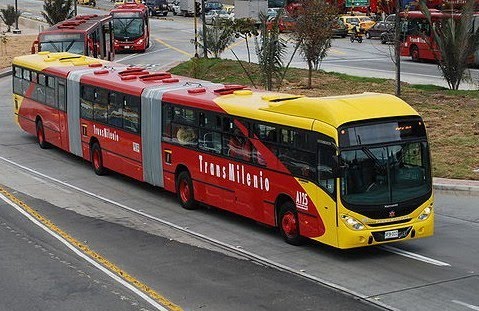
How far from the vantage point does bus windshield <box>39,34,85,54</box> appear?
151 feet

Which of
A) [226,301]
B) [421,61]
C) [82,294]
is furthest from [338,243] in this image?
[421,61]

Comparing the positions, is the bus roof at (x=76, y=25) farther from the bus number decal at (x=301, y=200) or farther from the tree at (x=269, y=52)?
the bus number decal at (x=301, y=200)

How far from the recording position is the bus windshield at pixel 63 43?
1809 inches

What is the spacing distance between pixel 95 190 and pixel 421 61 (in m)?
34.6

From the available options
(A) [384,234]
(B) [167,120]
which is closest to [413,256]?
(A) [384,234]

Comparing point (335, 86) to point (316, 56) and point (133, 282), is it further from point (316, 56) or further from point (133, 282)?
point (133, 282)

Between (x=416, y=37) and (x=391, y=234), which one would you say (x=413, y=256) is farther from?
(x=416, y=37)

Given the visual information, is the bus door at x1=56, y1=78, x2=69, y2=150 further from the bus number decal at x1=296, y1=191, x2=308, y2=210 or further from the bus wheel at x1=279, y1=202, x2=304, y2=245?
the bus number decal at x1=296, y1=191, x2=308, y2=210

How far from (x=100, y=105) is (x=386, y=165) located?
11784 millimetres

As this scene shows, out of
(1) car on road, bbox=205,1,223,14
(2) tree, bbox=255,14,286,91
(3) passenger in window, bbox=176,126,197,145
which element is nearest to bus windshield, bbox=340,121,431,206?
(3) passenger in window, bbox=176,126,197,145

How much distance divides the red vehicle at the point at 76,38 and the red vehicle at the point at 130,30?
39.0 feet

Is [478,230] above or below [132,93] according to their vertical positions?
below

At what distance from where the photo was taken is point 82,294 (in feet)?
50.2

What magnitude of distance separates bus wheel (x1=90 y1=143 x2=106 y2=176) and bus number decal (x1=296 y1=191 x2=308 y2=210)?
10092 millimetres
